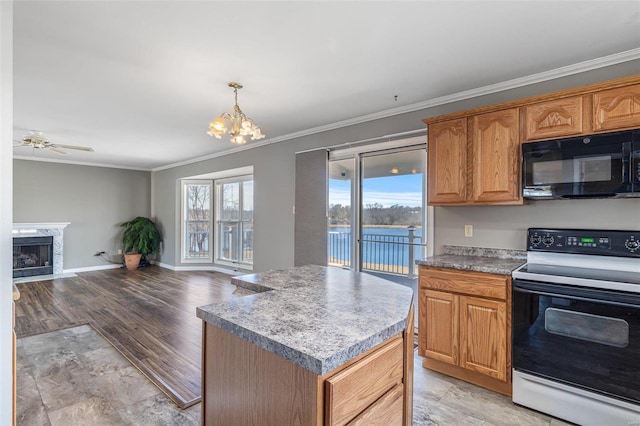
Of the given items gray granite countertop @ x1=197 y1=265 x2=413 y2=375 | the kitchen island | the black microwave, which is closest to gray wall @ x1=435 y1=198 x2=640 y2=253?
the black microwave

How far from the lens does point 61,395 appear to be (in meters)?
2.25

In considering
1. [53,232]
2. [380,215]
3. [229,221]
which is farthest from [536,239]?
[53,232]

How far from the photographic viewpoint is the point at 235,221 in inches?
266

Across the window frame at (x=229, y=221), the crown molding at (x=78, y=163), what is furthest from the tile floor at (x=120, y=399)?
the crown molding at (x=78, y=163)

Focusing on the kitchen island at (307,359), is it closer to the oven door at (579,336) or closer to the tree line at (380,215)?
the oven door at (579,336)

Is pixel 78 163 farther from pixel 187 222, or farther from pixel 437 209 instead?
pixel 437 209

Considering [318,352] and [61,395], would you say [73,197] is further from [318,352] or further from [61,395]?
[318,352]

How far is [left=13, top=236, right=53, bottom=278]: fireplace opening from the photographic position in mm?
6172

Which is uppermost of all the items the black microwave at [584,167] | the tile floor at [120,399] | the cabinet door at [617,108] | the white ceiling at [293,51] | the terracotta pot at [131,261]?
the white ceiling at [293,51]

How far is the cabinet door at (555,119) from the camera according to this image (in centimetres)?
216

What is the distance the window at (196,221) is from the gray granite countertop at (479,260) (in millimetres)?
5632

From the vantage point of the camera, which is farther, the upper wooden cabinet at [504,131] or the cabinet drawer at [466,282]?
the cabinet drawer at [466,282]

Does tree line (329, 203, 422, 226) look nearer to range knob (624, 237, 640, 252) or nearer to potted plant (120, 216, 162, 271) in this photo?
range knob (624, 237, 640, 252)

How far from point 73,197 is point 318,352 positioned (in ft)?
26.4
